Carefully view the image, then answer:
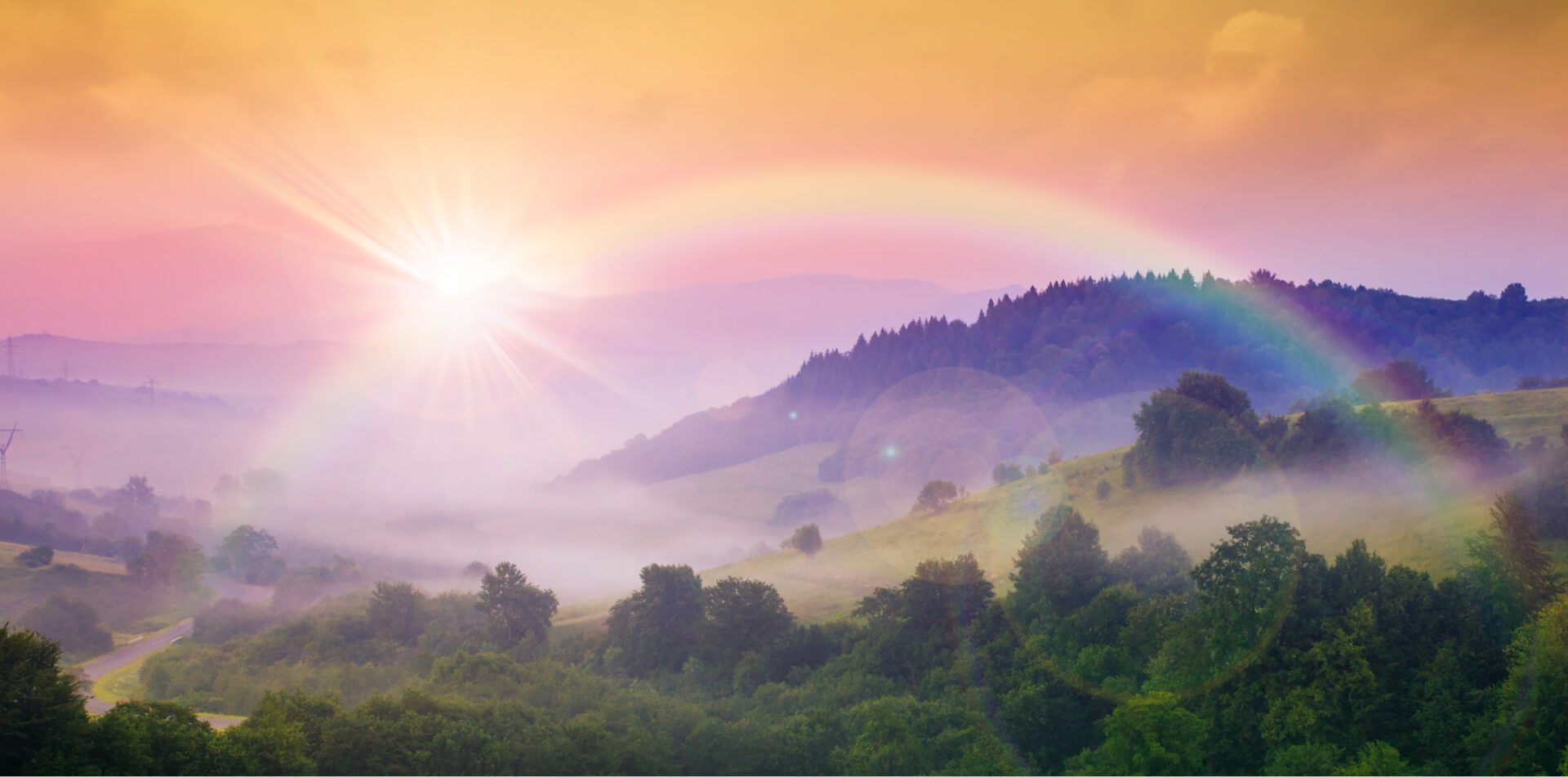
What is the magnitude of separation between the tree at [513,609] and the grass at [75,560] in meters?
90.5

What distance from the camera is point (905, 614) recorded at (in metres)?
60.7

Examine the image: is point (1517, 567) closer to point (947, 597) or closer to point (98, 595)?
point (947, 597)

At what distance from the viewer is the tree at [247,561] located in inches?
6048

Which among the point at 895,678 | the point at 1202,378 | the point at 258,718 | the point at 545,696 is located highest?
the point at 1202,378

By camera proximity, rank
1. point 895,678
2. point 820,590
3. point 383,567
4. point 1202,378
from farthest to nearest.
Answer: point 383,567 → point 1202,378 → point 820,590 → point 895,678

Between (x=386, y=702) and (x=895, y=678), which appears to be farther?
(x=895, y=678)

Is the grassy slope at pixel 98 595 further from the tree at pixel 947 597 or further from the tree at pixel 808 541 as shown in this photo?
the tree at pixel 947 597

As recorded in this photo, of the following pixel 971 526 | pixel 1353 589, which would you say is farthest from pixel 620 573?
pixel 1353 589

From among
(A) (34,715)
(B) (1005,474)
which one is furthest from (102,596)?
(B) (1005,474)

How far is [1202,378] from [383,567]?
13335 cm

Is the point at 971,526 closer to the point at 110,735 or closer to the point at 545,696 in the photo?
the point at 545,696

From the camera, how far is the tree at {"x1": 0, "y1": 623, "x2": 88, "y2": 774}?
2883cm

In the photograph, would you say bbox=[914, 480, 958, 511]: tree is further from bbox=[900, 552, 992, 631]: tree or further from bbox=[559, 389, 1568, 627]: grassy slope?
bbox=[900, 552, 992, 631]: tree

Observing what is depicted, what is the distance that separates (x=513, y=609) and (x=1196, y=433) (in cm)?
6538
